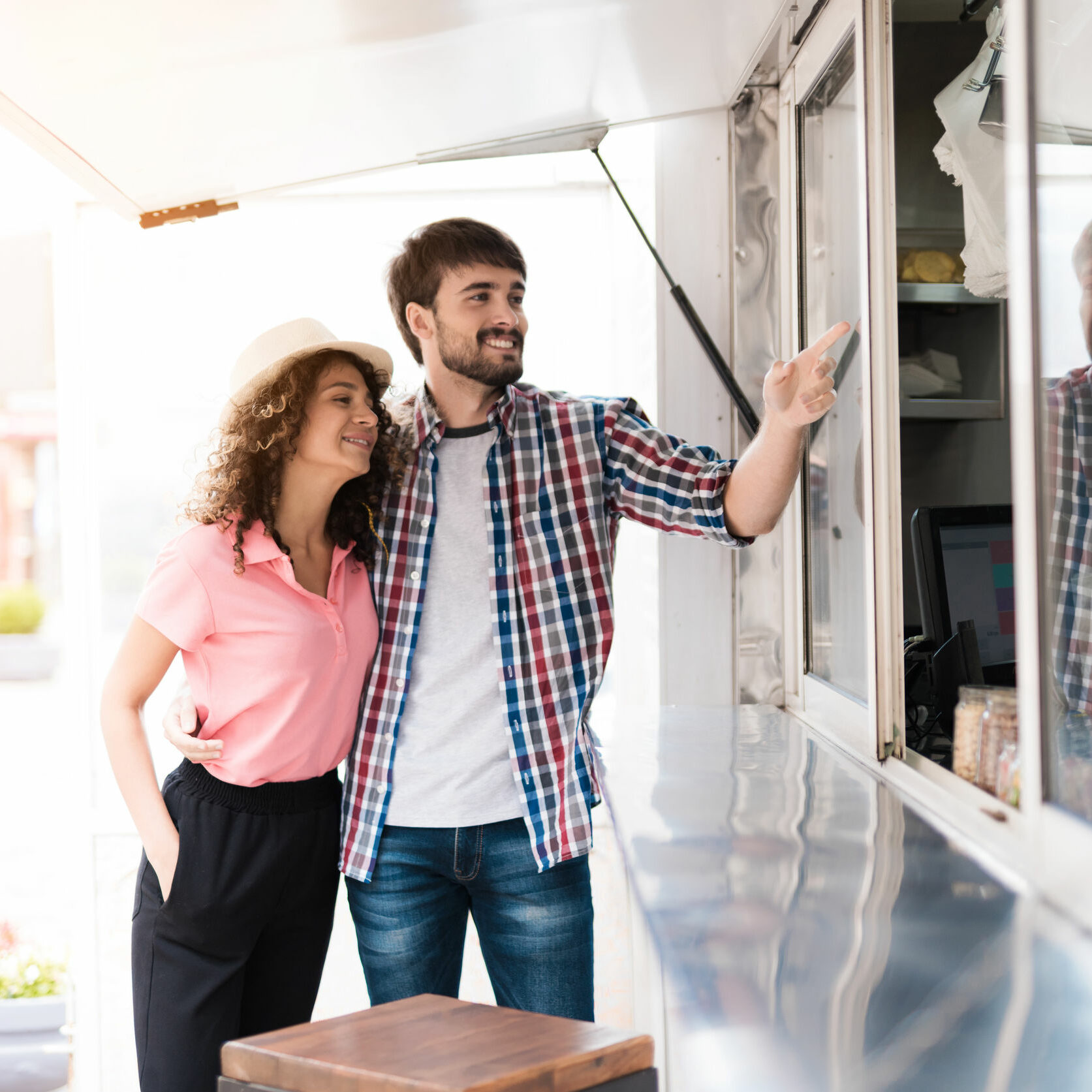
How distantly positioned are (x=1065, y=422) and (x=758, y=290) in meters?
1.37

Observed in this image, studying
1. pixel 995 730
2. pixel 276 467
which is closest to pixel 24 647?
pixel 276 467

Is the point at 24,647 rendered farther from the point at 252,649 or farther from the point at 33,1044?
the point at 252,649

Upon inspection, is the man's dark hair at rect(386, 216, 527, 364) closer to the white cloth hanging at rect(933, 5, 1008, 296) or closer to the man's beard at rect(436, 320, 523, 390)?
the man's beard at rect(436, 320, 523, 390)

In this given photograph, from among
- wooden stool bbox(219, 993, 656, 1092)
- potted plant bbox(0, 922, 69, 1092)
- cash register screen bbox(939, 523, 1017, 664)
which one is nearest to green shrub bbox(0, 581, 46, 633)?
potted plant bbox(0, 922, 69, 1092)

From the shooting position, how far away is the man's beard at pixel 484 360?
6.26 ft

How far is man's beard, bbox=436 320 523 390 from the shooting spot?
1.91 meters

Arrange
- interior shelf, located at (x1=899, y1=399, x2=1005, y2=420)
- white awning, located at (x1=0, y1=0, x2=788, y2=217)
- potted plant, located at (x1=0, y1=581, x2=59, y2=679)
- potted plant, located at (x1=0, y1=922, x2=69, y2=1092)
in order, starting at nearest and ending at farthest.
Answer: white awning, located at (x1=0, y1=0, x2=788, y2=217), interior shelf, located at (x1=899, y1=399, x2=1005, y2=420), potted plant, located at (x1=0, y1=922, x2=69, y2=1092), potted plant, located at (x1=0, y1=581, x2=59, y2=679)

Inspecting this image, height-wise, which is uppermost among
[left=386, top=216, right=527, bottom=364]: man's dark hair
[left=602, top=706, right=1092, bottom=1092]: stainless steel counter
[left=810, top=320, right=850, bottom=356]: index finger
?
[left=386, top=216, right=527, bottom=364]: man's dark hair

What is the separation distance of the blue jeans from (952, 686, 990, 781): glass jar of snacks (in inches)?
26.4

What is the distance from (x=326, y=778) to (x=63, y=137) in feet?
3.85

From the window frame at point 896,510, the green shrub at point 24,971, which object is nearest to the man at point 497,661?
the window frame at point 896,510

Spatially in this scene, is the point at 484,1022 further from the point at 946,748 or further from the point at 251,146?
the point at 251,146

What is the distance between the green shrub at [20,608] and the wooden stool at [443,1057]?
3670 mm

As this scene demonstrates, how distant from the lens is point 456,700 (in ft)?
5.93
